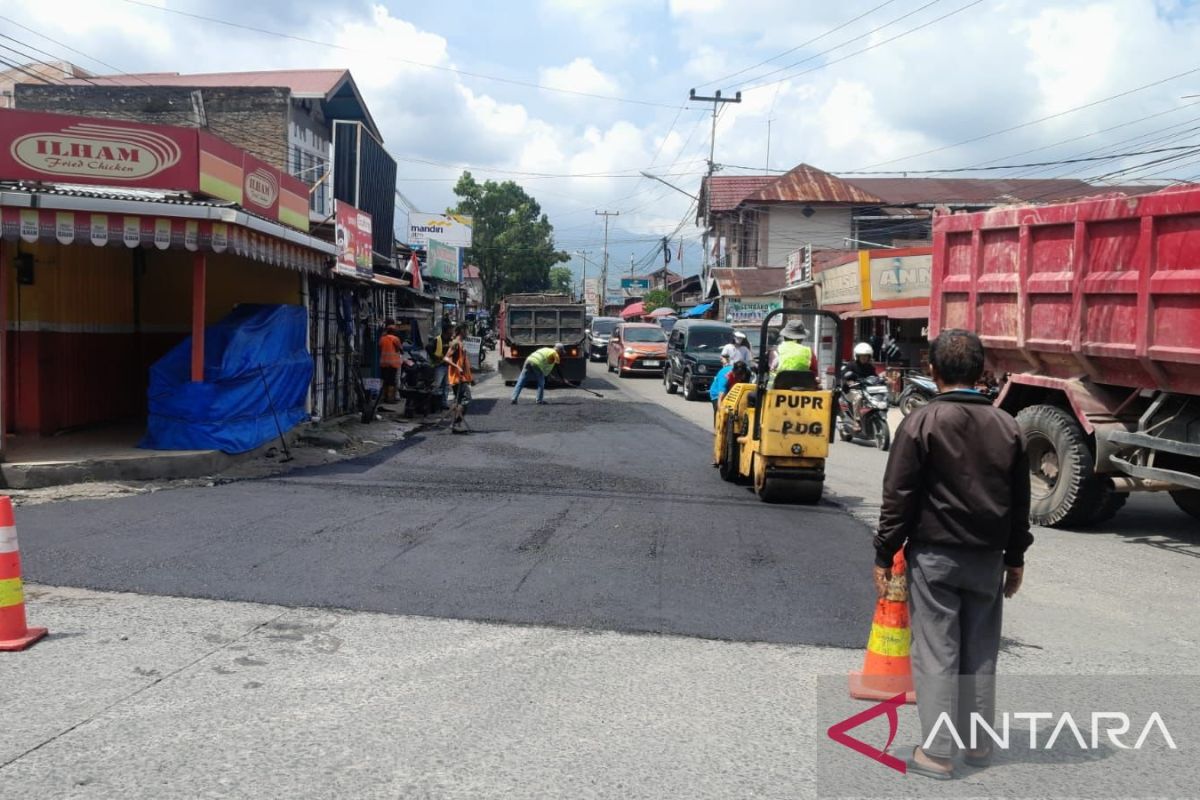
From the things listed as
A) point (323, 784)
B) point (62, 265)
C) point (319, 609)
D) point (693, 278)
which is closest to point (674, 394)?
point (62, 265)

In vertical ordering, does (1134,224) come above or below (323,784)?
above

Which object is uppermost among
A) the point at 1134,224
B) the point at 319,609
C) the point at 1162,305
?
the point at 1134,224

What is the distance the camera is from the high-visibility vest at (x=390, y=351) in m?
18.9

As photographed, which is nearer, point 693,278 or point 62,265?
point 62,265

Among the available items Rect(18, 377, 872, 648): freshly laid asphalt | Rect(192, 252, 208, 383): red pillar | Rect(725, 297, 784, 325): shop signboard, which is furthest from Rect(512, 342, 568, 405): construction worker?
Rect(725, 297, 784, 325): shop signboard

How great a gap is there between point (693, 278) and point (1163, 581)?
59401 mm

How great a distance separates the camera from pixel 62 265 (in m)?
12.4

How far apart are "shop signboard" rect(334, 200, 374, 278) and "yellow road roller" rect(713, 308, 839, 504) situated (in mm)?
8802

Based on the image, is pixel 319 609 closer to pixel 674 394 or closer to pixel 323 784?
pixel 323 784

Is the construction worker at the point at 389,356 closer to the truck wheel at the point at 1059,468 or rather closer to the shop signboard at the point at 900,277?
the truck wheel at the point at 1059,468

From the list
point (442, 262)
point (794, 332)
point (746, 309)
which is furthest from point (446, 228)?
point (794, 332)

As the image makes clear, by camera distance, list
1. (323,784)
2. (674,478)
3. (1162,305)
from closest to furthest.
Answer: (323,784) → (1162,305) → (674,478)

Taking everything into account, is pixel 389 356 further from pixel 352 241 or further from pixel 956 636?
pixel 956 636

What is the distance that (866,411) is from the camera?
16.5 meters
